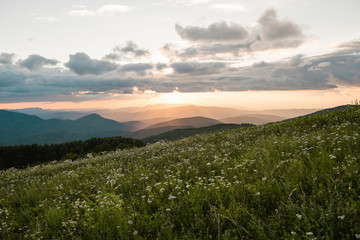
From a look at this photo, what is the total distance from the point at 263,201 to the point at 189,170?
11.4 feet

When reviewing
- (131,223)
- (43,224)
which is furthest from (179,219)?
(43,224)

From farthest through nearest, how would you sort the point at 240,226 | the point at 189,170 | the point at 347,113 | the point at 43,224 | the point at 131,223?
1. the point at 347,113
2. the point at 189,170
3. the point at 43,224
4. the point at 131,223
5. the point at 240,226

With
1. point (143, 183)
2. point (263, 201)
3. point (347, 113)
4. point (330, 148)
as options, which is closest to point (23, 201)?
point (143, 183)

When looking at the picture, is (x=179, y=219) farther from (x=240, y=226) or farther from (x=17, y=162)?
(x=17, y=162)

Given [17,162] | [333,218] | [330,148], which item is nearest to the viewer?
[333,218]

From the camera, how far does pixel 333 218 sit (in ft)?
10.4

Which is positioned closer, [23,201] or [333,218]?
[333,218]

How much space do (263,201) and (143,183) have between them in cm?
397

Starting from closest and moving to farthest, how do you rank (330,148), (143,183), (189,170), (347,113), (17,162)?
(330,148) < (143,183) < (189,170) < (347,113) < (17,162)

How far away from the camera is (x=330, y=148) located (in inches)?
252

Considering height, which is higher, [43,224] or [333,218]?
[333,218]

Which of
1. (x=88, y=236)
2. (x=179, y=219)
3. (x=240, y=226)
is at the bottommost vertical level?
(x=88, y=236)

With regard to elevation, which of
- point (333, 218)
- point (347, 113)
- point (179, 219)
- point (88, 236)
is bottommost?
point (88, 236)

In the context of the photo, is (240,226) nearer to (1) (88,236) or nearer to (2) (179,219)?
(2) (179,219)
